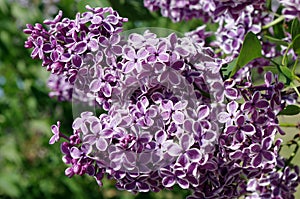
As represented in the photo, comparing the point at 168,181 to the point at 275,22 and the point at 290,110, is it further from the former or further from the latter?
the point at 275,22

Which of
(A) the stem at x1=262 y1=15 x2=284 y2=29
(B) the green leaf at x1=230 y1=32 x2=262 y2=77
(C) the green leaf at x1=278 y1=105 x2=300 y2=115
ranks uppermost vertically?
(B) the green leaf at x1=230 y1=32 x2=262 y2=77

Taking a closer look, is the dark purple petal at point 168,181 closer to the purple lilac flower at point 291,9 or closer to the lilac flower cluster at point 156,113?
the lilac flower cluster at point 156,113

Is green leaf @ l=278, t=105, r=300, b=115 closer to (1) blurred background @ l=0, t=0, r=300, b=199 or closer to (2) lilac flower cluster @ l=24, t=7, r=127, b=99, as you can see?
(2) lilac flower cluster @ l=24, t=7, r=127, b=99

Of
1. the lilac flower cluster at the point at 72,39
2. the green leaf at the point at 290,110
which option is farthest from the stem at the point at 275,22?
the lilac flower cluster at the point at 72,39

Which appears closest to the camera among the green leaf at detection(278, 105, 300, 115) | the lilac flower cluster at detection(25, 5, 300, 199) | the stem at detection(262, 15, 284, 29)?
the lilac flower cluster at detection(25, 5, 300, 199)

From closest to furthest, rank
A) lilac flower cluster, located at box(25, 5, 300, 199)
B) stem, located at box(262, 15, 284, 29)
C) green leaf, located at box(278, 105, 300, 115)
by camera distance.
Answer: lilac flower cluster, located at box(25, 5, 300, 199) → green leaf, located at box(278, 105, 300, 115) → stem, located at box(262, 15, 284, 29)

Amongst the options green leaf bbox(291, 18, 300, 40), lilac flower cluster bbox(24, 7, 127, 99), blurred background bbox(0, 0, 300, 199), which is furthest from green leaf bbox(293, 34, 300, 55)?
blurred background bbox(0, 0, 300, 199)

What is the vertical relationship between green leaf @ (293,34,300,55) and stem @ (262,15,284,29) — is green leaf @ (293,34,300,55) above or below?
above

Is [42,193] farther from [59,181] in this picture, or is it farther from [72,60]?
[72,60]
